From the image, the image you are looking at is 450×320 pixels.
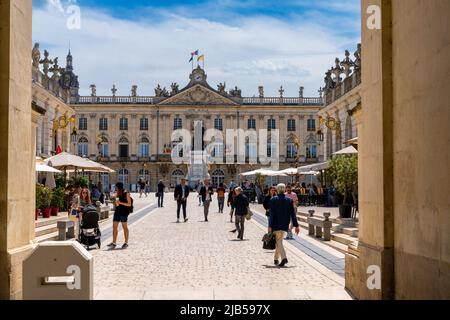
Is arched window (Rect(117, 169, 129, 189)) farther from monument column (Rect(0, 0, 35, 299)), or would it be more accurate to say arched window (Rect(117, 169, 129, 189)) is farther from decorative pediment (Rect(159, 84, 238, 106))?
monument column (Rect(0, 0, 35, 299))

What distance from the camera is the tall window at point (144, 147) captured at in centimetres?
8511

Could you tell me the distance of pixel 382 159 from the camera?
757cm

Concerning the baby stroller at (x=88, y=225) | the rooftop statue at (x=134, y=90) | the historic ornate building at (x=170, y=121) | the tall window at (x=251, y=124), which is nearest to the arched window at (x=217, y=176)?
the historic ornate building at (x=170, y=121)

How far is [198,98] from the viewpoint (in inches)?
3356

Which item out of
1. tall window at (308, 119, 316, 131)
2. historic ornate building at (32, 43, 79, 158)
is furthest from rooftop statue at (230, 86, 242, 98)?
historic ornate building at (32, 43, 79, 158)

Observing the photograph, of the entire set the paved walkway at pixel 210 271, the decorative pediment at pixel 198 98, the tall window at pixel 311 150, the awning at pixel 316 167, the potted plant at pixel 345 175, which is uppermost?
the decorative pediment at pixel 198 98

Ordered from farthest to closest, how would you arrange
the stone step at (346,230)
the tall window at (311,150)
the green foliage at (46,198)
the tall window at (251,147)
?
the tall window at (311,150) < the tall window at (251,147) < the green foliage at (46,198) < the stone step at (346,230)

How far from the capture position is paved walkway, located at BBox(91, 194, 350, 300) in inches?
344

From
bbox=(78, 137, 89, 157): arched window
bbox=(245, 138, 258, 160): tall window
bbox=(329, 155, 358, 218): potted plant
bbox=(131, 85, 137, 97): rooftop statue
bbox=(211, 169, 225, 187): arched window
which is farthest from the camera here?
bbox=(131, 85, 137, 97): rooftop statue

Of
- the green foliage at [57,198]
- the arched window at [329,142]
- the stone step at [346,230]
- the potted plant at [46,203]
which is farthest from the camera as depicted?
the arched window at [329,142]

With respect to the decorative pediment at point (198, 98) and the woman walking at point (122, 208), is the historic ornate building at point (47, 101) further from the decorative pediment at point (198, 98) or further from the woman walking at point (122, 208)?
the decorative pediment at point (198, 98)

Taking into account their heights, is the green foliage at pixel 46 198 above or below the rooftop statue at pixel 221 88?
below

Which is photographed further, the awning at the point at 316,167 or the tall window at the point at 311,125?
the tall window at the point at 311,125

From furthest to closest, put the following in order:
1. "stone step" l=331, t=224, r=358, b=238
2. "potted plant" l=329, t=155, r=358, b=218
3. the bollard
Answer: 1. "potted plant" l=329, t=155, r=358, b=218
2. "stone step" l=331, t=224, r=358, b=238
3. the bollard
